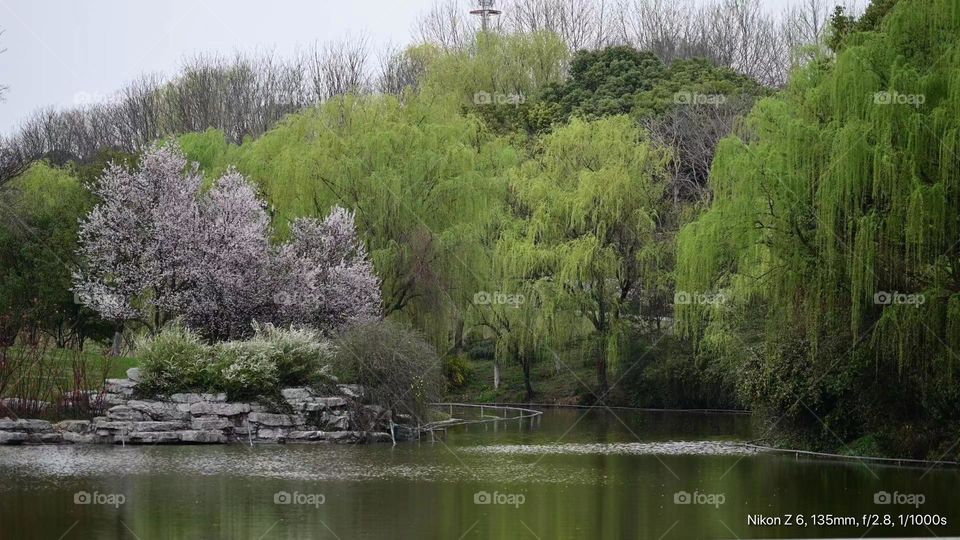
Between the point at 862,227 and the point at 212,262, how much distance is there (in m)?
15.1

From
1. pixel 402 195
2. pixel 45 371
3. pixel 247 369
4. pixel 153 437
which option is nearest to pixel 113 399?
pixel 153 437

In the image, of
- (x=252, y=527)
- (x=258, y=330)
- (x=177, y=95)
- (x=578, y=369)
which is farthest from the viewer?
(x=177, y=95)

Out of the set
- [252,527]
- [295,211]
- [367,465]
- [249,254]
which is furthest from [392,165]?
[252,527]

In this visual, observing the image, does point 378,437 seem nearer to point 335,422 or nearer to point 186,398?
point 335,422

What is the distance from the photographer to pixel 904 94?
2084 cm

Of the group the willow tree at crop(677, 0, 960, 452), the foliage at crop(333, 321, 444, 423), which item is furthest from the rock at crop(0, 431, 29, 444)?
the willow tree at crop(677, 0, 960, 452)

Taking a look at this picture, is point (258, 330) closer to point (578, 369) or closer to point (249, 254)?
point (249, 254)

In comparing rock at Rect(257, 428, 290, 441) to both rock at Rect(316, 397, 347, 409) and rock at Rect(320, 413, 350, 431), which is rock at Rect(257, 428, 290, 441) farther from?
rock at Rect(316, 397, 347, 409)

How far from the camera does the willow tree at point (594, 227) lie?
1479 inches

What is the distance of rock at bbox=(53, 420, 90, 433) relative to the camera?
24.4 meters

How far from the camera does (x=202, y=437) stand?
81.6 ft

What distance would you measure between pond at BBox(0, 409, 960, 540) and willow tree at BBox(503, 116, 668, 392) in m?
11.7

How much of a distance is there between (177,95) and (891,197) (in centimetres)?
5047

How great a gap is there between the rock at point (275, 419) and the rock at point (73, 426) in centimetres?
316
